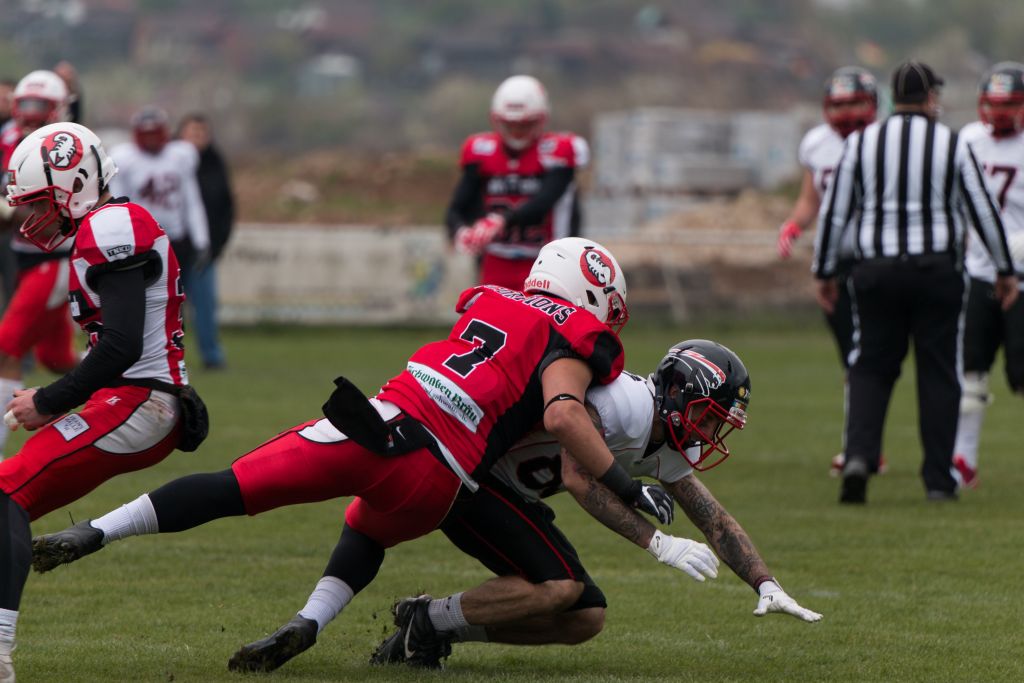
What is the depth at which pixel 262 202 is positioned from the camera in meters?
44.2

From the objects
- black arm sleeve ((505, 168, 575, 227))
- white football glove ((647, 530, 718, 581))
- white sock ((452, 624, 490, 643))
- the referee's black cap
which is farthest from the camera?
black arm sleeve ((505, 168, 575, 227))

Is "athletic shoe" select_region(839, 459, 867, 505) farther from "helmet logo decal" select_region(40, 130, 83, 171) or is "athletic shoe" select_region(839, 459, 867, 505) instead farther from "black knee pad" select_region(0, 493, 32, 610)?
"black knee pad" select_region(0, 493, 32, 610)

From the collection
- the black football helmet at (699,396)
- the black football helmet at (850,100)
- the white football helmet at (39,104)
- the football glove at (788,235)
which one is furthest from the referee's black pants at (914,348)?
the white football helmet at (39,104)

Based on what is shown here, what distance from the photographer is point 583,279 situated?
196 inches

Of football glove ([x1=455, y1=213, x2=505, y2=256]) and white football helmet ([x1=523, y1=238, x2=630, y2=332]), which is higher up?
white football helmet ([x1=523, y1=238, x2=630, y2=332])

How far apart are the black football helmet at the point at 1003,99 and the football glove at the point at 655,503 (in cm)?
460

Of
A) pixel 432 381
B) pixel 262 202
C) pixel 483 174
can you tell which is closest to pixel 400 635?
pixel 432 381

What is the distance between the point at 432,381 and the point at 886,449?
5938mm

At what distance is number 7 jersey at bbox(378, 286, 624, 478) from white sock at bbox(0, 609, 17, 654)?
46.4 inches

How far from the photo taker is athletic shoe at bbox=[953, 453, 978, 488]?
870cm

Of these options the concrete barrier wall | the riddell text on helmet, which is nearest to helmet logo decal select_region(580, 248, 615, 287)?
the riddell text on helmet

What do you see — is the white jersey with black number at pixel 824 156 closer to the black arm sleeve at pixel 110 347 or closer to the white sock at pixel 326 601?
the white sock at pixel 326 601

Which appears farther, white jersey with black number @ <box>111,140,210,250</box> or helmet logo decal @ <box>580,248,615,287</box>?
white jersey with black number @ <box>111,140,210,250</box>

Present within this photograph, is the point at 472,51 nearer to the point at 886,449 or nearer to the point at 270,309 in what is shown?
the point at 270,309
